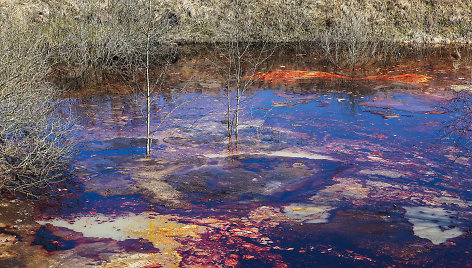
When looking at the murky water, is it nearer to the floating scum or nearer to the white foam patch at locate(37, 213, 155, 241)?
the white foam patch at locate(37, 213, 155, 241)

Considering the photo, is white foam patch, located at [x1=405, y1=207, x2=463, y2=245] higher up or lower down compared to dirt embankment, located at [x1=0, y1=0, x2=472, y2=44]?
lower down

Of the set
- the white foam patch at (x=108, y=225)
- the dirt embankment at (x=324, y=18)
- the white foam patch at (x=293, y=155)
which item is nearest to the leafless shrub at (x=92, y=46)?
the dirt embankment at (x=324, y=18)

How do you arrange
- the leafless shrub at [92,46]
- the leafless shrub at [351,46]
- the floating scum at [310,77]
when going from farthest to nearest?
the leafless shrub at [351,46] < the floating scum at [310,77] < the leafless shrub at [92,46]

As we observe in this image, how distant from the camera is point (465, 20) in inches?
1353

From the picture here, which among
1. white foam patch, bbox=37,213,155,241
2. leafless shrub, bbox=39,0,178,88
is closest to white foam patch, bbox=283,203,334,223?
white foam patch, bbox=37,213,155,241

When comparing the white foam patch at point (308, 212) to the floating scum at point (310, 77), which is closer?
the white foam patch at point (308, 212)

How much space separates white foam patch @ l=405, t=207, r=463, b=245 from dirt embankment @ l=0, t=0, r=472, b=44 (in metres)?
24.6

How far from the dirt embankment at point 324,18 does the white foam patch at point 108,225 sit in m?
25.4

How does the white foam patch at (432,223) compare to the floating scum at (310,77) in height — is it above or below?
below

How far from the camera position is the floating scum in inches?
855

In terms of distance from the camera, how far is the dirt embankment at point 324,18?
33250 mm

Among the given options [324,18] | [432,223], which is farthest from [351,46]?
[432,223]

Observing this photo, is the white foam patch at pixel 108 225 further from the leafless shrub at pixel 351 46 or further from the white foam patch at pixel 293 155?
the leafless shrub at pixel 351 46

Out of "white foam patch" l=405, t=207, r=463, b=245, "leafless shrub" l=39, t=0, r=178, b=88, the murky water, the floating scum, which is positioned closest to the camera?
the murky water
